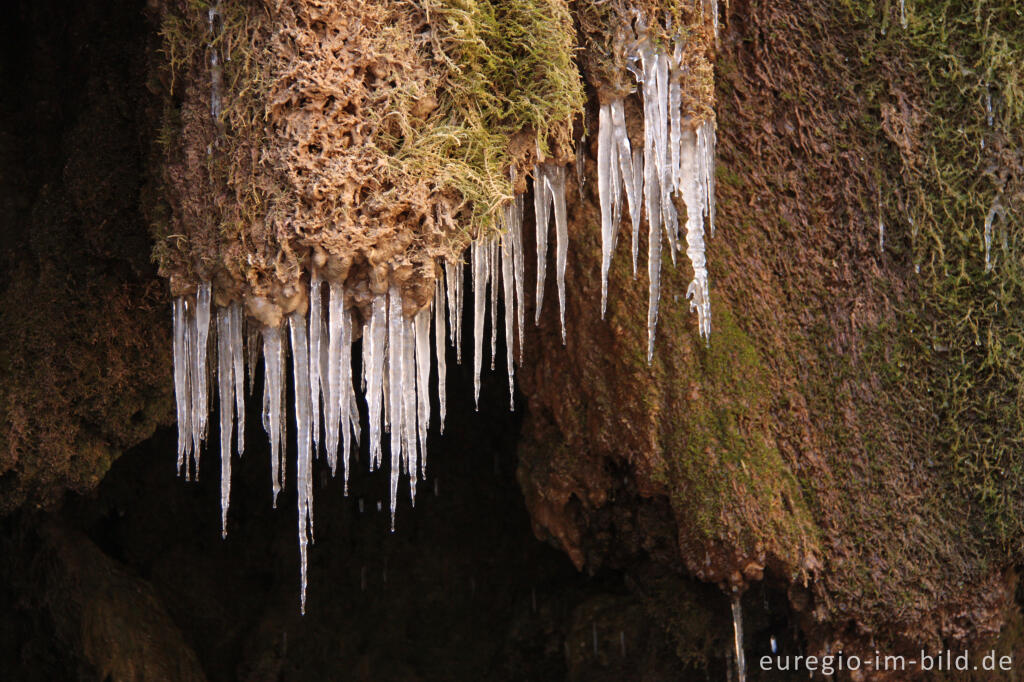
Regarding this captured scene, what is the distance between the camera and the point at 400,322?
9.96 feet

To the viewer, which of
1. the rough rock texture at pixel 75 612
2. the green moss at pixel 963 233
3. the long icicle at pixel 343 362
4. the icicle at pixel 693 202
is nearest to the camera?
the long icicle at pixel 343 362

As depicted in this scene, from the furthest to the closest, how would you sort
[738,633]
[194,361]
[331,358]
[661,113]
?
[738,633] < [661,113] < [194,361] < [331,358]

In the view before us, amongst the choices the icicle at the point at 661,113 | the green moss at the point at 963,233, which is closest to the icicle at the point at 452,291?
the icicle at the point at 661,113

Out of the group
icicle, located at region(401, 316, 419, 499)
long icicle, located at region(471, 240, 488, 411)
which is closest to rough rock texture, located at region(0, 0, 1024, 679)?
long icicle, located at region(471, 240, 488, 411)

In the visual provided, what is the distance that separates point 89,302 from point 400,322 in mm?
1915

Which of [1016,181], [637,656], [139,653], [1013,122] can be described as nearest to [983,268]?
[1016,181]

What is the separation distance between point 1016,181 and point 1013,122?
0.88 ft

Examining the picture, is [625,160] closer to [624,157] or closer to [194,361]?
[624,157]

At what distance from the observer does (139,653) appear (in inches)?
203

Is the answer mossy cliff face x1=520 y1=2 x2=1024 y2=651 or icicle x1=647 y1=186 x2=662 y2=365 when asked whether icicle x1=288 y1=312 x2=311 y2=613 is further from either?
mossy cliff face x1=520 y1=2 x2=1024 y2=651

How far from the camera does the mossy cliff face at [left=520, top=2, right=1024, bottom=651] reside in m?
4.11

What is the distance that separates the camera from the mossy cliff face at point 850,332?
4.11 metres

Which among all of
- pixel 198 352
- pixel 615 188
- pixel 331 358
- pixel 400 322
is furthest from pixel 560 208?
pixel 198 352

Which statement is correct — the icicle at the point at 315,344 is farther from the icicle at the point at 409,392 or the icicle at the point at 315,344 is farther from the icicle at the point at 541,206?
the icicle at the point at 541,206
